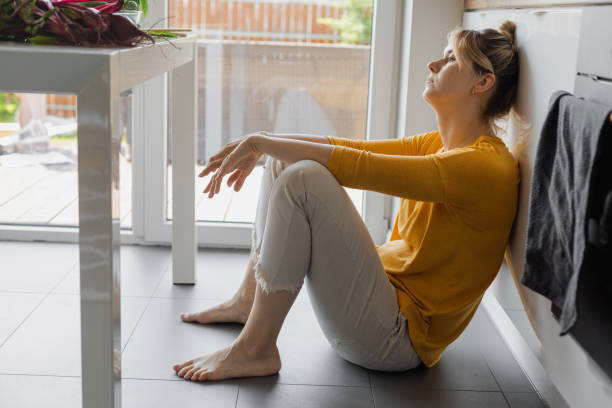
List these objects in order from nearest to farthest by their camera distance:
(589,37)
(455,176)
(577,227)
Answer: (577,227), (589,37), (455,176)

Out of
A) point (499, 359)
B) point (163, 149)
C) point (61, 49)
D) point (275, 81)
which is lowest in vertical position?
point (499, 359)

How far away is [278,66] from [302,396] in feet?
4.09

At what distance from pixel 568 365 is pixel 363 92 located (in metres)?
1.42

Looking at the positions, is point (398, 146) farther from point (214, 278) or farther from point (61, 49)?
point (61, 49)

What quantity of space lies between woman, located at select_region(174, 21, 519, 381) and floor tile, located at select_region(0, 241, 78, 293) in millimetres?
719

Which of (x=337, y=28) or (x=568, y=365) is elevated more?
(x=337, y=28)

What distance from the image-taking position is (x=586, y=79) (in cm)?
109

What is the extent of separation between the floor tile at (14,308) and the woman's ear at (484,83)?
48.5 inches

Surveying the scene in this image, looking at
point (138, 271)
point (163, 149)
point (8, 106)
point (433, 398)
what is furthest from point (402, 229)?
point (8, 106)

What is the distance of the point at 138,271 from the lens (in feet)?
7.30

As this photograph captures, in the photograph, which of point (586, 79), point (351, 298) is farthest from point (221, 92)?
point (586, 79)

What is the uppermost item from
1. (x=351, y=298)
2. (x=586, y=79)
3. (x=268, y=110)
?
(x=586, y=79)

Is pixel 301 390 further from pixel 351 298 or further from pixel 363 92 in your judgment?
pixel 363 92

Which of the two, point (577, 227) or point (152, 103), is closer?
point (577, 227)
